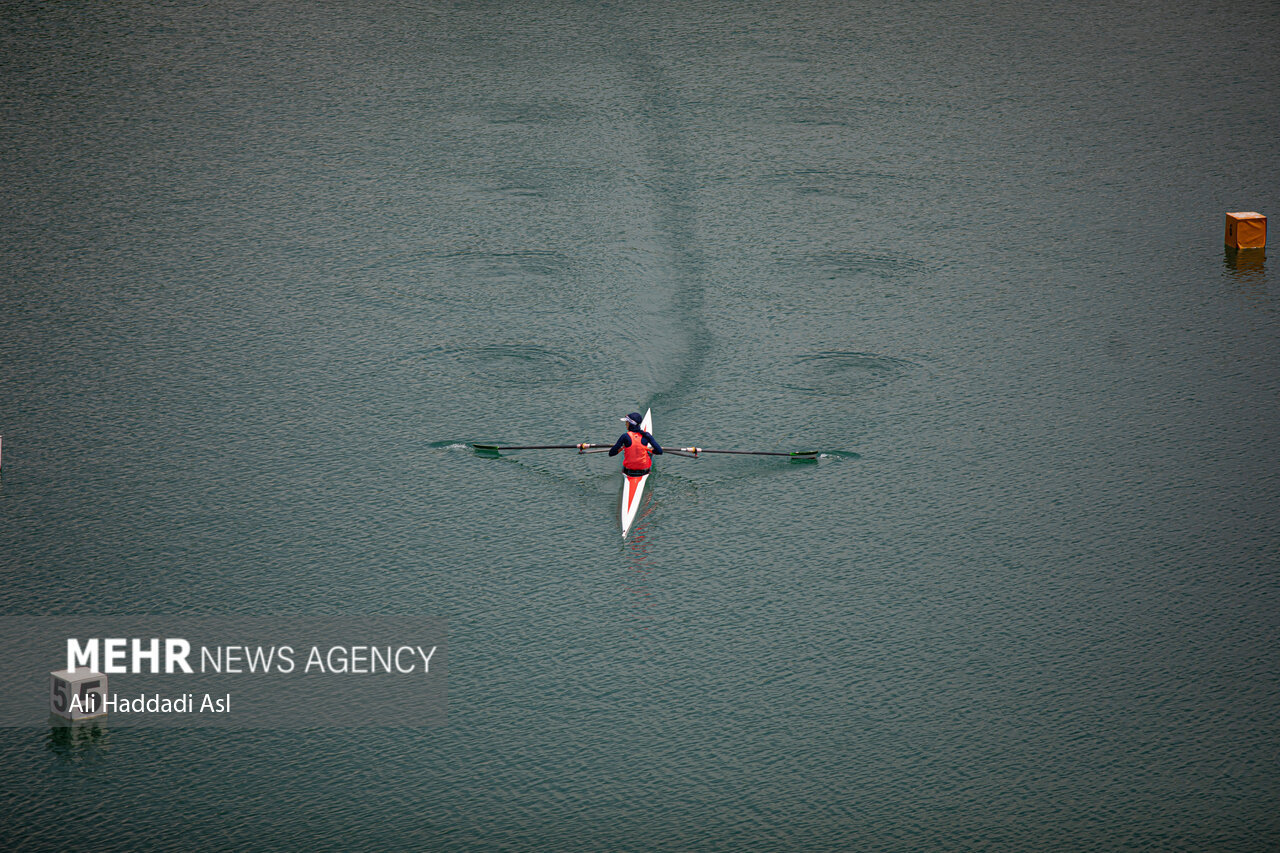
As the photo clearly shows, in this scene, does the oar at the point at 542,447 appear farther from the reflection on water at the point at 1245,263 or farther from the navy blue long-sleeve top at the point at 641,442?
the reflection on water at the point at 1245,263

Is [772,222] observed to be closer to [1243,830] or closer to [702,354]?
[702,354]

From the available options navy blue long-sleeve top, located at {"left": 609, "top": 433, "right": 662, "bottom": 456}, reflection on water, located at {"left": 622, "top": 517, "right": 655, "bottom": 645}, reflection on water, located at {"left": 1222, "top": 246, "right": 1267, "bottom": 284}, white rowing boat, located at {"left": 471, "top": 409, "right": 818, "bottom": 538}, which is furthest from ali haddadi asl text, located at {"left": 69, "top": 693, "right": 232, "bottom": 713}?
reflection on water, located at {"left": 1222, "top": 246, "right": 1267, "bottom": 284}

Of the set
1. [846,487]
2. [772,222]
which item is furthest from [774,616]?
[772,222]

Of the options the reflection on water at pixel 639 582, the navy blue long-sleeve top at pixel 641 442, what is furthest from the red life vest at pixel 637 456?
the reflection on water at pixel 639 582

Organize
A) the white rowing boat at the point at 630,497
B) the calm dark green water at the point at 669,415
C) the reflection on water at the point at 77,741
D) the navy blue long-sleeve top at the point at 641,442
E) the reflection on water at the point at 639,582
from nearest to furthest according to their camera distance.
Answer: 1. the reflection on water at the point at 77,741
2. the calm dark green water at the point at 669,415
3. the reflection on water at the point at 639,582
4. the white rowing boat at the point at 630,497
5. the navy blue long-sleeve top at the point at 641,442

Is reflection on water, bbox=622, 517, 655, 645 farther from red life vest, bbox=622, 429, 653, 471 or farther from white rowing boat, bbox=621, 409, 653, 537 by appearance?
red life vest, bbox=622, 429, 653, 471

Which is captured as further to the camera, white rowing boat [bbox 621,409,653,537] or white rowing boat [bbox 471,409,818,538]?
white rowing boat [bbox 471,409,818,538]
